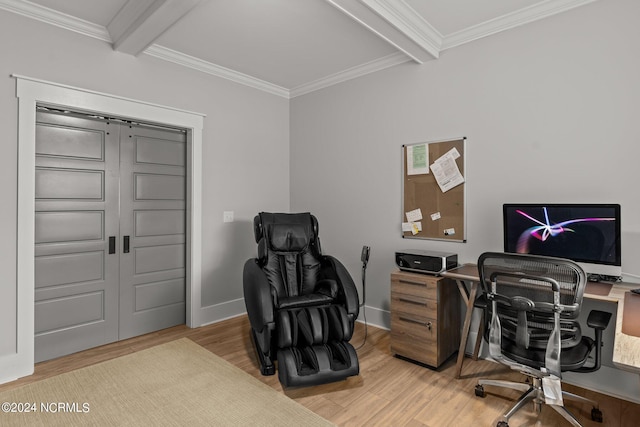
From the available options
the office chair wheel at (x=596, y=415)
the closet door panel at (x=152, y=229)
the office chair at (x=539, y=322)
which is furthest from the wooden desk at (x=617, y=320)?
the closet door panel at (x=152, y=229)

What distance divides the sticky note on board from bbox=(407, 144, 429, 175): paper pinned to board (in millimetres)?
353

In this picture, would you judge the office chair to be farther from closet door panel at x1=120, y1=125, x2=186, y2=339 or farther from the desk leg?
closet door panel at x1=120, y1=125, x2=186, y2=339

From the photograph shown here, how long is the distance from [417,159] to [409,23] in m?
1.13

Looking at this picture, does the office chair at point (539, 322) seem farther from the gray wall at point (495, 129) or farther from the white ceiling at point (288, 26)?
the white ceiling at point (288, 26)

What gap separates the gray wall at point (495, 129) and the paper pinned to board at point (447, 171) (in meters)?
0.10

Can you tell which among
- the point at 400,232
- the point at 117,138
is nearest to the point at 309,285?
the point at 400,232

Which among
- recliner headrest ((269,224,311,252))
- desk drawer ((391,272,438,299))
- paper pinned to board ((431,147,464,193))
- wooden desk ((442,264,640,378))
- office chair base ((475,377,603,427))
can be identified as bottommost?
office chair base ((475,377,603,427))

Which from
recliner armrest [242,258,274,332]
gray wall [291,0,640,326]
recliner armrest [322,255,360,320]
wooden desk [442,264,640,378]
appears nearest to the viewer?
wooden desk [442,264,640,378]

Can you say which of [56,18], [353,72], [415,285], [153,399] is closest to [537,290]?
[415,285]

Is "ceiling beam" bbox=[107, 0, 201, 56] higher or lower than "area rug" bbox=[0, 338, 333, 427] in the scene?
higher

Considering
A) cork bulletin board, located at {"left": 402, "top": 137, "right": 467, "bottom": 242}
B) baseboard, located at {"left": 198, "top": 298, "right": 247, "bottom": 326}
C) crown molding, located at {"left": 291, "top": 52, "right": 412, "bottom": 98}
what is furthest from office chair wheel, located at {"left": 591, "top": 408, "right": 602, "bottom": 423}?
baseboard, located at {"left": 198, "top": 298, "right": 247, "bottom": 326}

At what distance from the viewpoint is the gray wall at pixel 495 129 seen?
7.54 feet

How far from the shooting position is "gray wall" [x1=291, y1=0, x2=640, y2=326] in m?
2.30

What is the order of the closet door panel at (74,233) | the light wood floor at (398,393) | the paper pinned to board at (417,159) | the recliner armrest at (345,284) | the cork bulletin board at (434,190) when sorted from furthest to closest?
the paper pinned to board at (417,159) → the cork bulletin board at (434,190) → the closet door panel at (74,233) → the recliner armrest at (345,284) → the light wood floor at (398,393)
